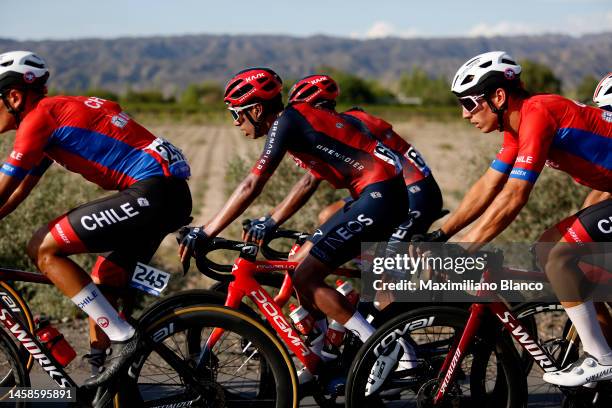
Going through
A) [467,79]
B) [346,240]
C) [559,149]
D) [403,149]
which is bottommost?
[403,149]

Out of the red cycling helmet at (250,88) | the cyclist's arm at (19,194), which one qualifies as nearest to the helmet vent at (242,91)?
the red cycling helmet at (250,88)

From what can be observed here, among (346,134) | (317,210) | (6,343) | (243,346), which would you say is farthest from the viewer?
(317,210)

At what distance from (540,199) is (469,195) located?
4772mm

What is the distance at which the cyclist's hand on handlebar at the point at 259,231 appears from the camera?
4.54 m

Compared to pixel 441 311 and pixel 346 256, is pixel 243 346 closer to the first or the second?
pixel 346 256

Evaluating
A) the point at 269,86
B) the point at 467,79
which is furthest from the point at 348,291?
the point at 467,79

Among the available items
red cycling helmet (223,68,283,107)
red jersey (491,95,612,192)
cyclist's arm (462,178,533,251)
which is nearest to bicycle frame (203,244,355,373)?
red cycling helmet (223,68,283,107)

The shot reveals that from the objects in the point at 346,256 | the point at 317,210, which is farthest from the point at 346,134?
the point at 317,210

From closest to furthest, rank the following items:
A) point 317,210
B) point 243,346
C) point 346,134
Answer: point 243,346
point 346,134
point 317,210

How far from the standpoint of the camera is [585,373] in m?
→ 4.12

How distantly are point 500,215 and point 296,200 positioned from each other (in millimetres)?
1782

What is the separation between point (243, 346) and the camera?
4312 mm

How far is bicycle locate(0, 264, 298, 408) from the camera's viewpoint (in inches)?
157

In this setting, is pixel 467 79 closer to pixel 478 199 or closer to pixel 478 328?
pixel 478 199
